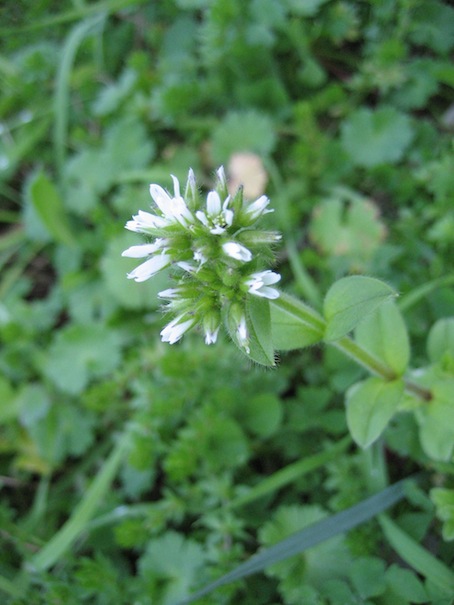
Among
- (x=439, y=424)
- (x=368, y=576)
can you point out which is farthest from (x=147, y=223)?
(x=368, y=576)

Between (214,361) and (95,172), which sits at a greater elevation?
(95,172)

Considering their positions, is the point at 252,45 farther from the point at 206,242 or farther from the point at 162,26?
the point at 206,242

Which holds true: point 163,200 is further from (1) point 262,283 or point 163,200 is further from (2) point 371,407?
(2) point 371,407

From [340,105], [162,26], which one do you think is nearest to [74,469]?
[340,105]

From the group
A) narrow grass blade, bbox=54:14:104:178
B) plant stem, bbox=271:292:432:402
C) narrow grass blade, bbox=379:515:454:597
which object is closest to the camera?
plant stem, bbox=271:292:432:402

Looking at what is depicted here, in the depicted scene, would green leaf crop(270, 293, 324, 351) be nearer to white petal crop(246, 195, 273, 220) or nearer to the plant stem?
the plant stem

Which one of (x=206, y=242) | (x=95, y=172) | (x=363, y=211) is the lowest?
(x=363, y=211)

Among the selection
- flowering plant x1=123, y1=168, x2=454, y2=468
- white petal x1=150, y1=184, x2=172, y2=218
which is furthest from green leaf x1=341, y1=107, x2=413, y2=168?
white petal x1=150, y1=184, x2=172, y2=218
